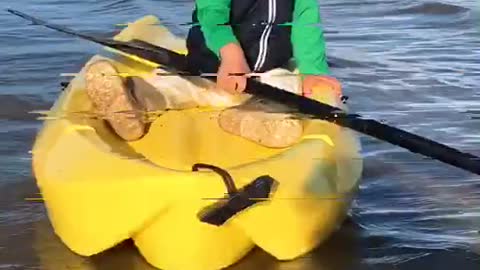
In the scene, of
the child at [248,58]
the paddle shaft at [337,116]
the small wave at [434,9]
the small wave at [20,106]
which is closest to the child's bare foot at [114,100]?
the child at [248,58]

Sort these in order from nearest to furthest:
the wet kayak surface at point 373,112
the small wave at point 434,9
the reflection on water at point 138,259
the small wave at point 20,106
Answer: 1. the reflection on water at point 138,259
2. the wet kayak surface at point 373,112
3. the small wave at point 20,106
4. the small wave at point 434,9

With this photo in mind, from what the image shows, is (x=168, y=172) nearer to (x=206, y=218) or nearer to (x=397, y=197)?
(x=206, y=218)

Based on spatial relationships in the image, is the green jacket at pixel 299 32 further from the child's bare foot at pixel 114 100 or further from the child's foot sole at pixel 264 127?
the child's bare foot at pixel 114 100

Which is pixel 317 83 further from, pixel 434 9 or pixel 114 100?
pixel 434 9

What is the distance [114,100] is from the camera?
3.32 metres

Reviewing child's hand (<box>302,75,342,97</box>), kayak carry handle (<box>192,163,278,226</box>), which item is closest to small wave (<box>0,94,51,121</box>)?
child's hand (<box>302,75,342,97</box>)

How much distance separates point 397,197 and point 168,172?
3.85 ft

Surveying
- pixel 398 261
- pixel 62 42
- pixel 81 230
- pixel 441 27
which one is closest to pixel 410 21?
pixel 441 27

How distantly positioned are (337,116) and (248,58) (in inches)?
26.8

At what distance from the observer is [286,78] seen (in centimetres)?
346

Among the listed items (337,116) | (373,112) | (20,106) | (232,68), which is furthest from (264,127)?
(20,106)

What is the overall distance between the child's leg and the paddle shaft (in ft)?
0.29

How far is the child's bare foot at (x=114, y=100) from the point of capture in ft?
10.9

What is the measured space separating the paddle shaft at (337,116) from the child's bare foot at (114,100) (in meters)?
0.15
